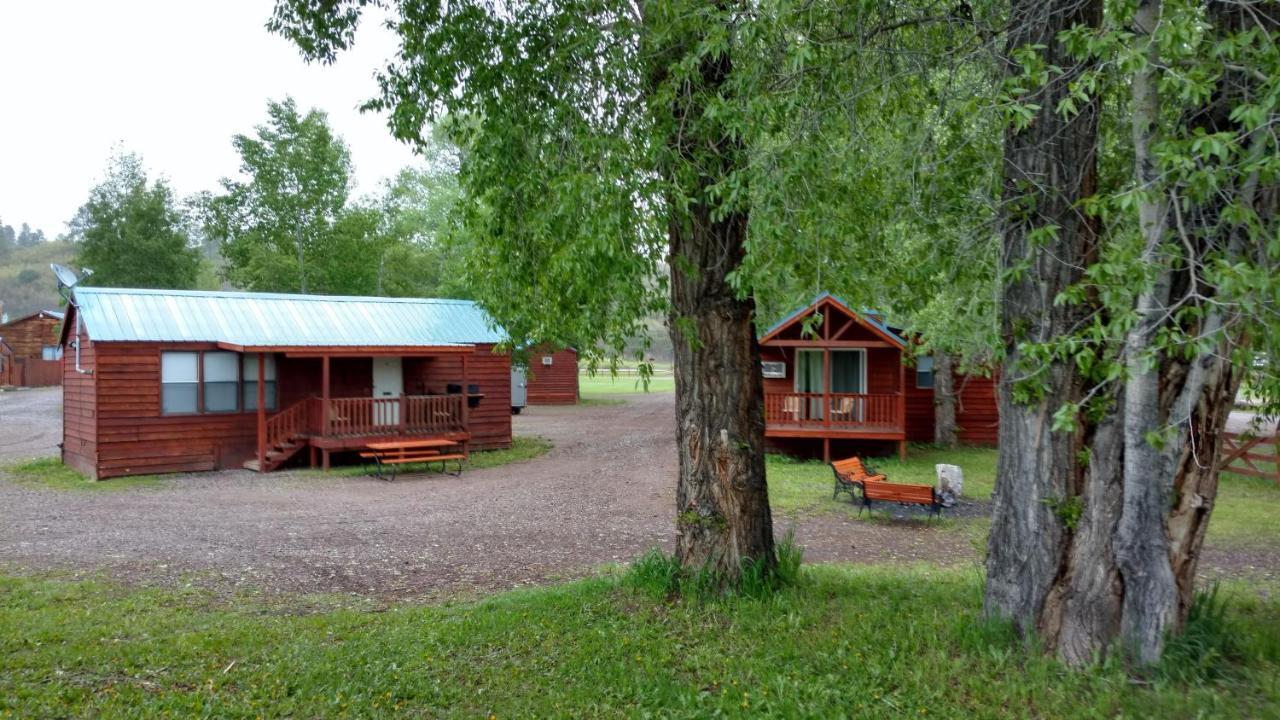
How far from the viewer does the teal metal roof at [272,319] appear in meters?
17.1

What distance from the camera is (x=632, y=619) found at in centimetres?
634

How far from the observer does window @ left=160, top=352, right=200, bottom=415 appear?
56.5 feet

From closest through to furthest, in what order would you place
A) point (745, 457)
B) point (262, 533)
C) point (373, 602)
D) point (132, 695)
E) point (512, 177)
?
1. point (132, 695)
2. point (745, 457)
3. point (512, 177)
4. point (373, 602)
5. point (262, 533)

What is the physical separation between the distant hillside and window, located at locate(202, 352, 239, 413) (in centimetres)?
7450

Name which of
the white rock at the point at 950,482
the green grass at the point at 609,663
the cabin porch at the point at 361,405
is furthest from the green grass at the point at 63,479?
the white rock at the point at 950,482

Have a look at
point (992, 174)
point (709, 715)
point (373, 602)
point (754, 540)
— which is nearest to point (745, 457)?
point (754, 540)

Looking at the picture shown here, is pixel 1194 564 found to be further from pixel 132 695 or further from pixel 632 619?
pixel 132 695

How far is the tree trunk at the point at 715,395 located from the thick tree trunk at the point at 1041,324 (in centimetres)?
200

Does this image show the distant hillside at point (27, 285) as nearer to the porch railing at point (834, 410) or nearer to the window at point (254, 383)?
the window at point (254, 383)

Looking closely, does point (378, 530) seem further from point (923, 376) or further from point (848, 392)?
point (923, 376)

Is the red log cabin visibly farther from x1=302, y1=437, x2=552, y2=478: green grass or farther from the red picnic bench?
x1=302, y1=437, x2=552, y2=478: green grass

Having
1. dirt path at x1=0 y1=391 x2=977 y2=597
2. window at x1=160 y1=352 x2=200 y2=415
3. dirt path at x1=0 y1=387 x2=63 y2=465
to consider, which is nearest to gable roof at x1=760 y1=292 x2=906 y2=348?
dirt path at x1=0 y1=391 x2=977 y2=597

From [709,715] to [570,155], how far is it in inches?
172

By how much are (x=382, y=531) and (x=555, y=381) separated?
26.4 meters
